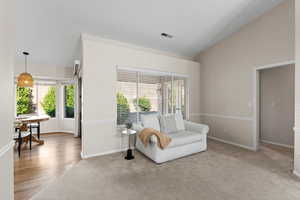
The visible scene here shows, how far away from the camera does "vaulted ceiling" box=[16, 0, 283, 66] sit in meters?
2.74

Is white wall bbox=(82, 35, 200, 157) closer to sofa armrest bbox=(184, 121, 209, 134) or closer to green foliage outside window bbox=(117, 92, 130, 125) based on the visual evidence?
green foliage outside window bbox=(117, 92, 130, 125)

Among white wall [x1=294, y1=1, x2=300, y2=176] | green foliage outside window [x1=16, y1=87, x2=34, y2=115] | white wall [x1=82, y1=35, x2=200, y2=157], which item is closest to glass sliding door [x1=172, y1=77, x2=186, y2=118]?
white wall [x1=82, y1=35, x2=200, y2=157]

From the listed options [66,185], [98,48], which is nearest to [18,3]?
[98,48]

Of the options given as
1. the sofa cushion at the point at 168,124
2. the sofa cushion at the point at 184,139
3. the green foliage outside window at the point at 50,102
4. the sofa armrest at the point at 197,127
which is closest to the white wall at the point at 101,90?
the sofa cushion at the point at 168,124

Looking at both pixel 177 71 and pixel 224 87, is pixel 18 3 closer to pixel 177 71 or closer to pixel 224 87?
pixel 177 71

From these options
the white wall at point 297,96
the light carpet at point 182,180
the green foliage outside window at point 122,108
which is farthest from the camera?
the green foliage outside window at point 122,108

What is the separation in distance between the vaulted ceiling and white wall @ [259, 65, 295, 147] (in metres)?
1.76

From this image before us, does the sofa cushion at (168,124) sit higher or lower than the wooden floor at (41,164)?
higher

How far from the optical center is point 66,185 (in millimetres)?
2164

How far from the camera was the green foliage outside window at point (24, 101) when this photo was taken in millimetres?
5113

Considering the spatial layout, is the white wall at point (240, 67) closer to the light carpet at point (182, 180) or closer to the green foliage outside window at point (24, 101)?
the light carpet at point (182, 180)

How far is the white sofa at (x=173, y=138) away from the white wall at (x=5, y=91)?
2030mm

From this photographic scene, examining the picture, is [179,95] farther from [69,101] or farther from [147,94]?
[69,101]

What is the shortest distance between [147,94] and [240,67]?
269cm
